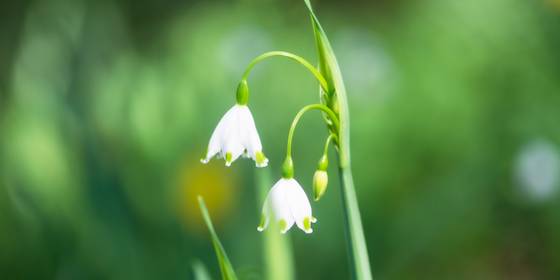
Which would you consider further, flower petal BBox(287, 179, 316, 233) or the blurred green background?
the blurred green background

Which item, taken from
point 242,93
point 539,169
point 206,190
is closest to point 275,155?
point 206,190

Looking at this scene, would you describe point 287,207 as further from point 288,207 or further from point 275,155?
point 275,155

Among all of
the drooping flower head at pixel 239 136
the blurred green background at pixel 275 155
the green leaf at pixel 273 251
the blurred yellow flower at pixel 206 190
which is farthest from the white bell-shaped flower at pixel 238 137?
the blurred yellow flower at pixel 206 190

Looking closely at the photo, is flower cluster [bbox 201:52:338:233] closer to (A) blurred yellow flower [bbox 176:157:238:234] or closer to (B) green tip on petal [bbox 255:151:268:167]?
(B) green tip on petal [bbox 255:151:268:167]

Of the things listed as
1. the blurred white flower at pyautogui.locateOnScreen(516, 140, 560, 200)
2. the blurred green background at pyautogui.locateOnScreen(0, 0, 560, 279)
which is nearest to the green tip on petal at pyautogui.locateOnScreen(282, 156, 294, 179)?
the blurred green background at pyautogui.locateOnScreen(0, 0, 560, 279)

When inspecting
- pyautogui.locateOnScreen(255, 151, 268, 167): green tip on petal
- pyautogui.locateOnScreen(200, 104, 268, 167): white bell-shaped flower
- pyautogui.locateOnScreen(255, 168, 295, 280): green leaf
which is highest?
pyautogui.locateOnScreen(200, 104, 268, 167): white bell-shaped flower

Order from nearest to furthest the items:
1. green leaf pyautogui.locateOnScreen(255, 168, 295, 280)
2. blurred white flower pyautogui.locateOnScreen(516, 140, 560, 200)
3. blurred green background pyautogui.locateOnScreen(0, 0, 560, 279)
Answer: green leaf pyautogui.locateOnScreen(255, 168, 295, 280), blurred green background pyautogui.locateOnScreen(0, 0, 560, 279), blurred white flower pyautogui.locateOnScreen(516, 140, 560, 200)
